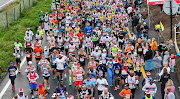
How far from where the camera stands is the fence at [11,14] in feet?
111

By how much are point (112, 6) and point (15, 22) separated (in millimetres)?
9095

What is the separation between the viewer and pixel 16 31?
32.0 m

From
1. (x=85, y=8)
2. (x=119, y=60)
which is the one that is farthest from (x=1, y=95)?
(x=85, y=8)

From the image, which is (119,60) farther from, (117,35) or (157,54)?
(117,35)

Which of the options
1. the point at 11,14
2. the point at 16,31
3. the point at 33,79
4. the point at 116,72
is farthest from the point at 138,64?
the point at 11,14

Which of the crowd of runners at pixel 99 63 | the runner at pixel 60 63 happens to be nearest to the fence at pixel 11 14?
the crowd of runners at pixel 99 63

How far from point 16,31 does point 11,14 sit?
16.9 feet

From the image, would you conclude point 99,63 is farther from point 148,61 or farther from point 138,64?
point 148,61

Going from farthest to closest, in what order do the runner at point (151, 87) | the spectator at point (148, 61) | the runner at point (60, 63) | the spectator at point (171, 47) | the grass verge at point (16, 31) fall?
the grass verge at point (16, 31) < the spectator at point (171, 47) < the spectator at point (148, 61) < the runner at point (60, 63) < the runner at point (151, 87)

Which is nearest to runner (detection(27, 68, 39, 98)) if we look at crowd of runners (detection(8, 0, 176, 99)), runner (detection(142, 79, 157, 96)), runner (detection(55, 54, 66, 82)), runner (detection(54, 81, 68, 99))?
crowd of runners (detection(8, 0, 176, 99))

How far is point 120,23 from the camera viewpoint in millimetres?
27688

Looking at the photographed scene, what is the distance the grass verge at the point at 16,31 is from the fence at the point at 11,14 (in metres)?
0.44

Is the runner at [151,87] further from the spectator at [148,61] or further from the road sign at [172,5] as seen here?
the road sign at [172,5]

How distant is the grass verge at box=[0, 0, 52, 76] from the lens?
81.1ft
